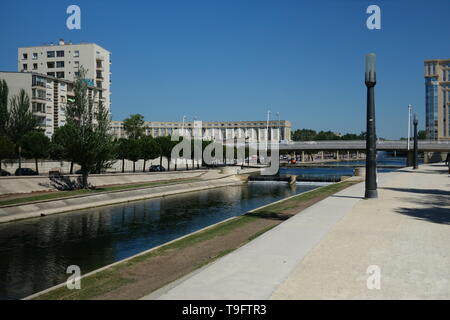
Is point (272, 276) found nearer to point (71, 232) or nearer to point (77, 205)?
point (71, 232)

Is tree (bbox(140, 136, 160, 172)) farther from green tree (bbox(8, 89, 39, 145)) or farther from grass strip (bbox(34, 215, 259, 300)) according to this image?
grass strip (bbox(34, 215, 259, 300))

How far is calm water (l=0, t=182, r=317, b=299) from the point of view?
16.2 metres

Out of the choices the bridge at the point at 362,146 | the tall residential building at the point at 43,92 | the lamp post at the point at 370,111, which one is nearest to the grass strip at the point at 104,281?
the lamp post at the point at 370,111

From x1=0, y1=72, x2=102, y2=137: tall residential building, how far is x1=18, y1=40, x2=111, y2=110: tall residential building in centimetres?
988

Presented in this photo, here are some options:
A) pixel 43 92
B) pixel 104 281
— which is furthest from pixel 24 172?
pixel 104 281

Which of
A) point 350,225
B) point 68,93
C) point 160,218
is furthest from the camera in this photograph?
point 68,93

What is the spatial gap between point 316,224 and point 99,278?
30.3ft

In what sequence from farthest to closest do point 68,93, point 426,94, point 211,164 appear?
point 426,94 → point 211,164 → point 68,93

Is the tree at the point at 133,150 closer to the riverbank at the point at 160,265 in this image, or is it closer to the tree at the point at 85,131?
the tree at the point at 85,131

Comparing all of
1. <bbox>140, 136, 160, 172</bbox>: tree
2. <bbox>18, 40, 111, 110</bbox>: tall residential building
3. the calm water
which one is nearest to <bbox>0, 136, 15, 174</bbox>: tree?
the calm water

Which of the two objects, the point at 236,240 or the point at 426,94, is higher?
the point at 426,94

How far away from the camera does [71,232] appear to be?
25.2 metres
